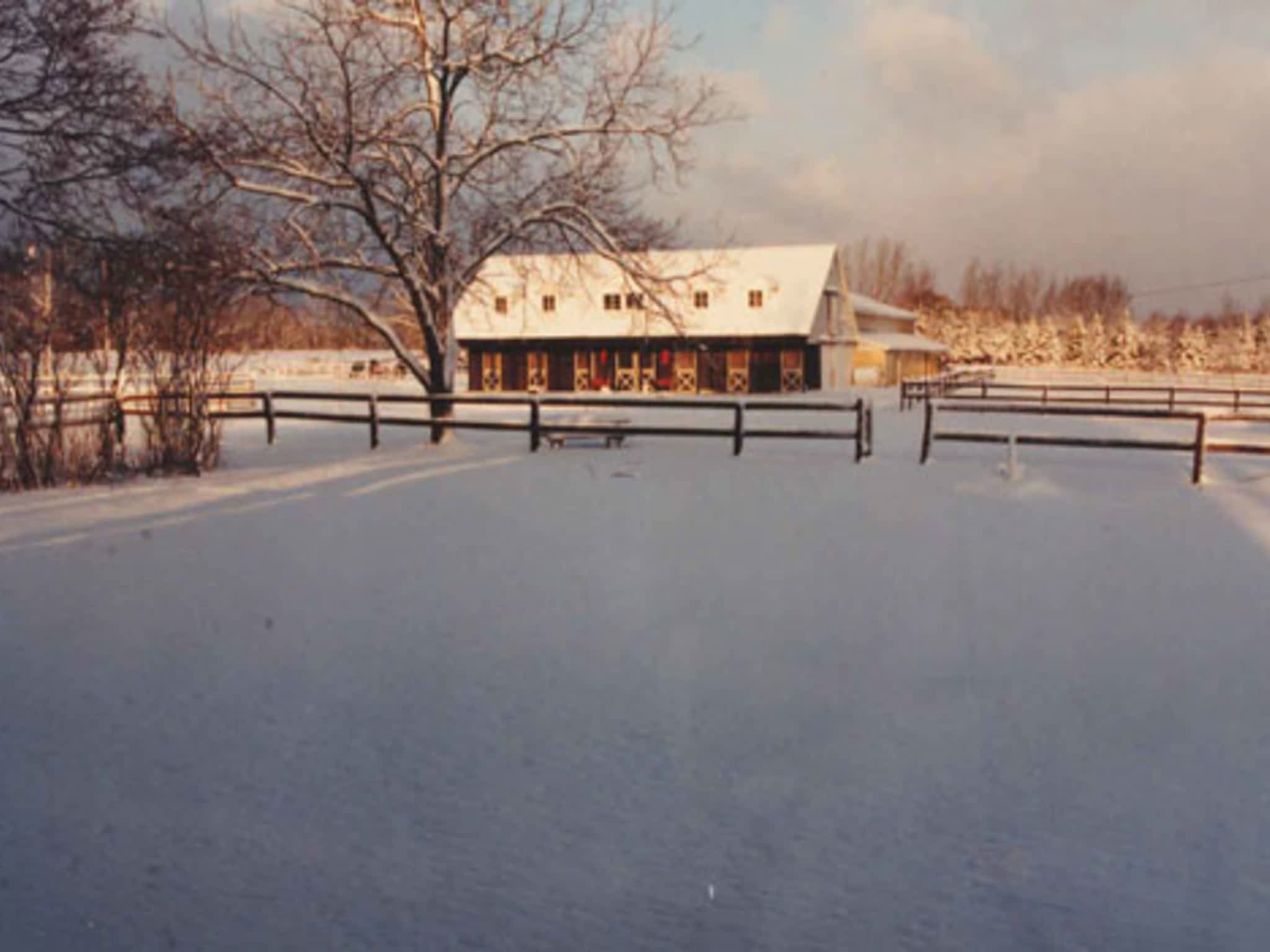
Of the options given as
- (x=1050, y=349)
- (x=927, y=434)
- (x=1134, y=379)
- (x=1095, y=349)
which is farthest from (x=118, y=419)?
(x=1095, y=349)

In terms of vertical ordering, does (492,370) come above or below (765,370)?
above

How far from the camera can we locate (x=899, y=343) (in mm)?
59156

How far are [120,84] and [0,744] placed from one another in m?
10.3

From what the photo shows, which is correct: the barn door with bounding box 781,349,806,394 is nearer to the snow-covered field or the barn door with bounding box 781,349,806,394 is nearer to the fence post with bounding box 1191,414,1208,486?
the fence post with bounding box 1191,414,1208,486

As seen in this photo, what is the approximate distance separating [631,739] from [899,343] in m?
57.4

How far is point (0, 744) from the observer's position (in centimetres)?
470

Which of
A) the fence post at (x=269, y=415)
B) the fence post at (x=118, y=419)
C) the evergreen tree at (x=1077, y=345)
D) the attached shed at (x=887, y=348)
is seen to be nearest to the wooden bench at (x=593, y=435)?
the fence post at (x=269, y=415)

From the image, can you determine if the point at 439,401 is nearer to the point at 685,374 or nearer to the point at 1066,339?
the point at 685,374

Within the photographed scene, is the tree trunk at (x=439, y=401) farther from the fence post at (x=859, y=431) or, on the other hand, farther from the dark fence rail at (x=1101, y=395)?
the dark fence rail at (x=1101, y=395)

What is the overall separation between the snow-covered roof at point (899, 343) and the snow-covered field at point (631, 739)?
4740 cm

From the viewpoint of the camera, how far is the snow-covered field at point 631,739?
3.45 meters

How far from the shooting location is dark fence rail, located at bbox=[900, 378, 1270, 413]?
104ft

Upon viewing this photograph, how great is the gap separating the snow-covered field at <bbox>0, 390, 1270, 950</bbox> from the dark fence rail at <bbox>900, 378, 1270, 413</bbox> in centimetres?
1748

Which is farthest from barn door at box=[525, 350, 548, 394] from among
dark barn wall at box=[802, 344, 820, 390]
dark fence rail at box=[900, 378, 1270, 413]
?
dark fence rail at box=[900, 378, 1270, 413]
